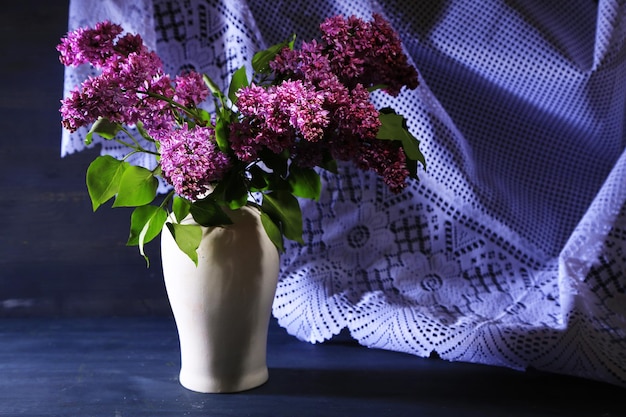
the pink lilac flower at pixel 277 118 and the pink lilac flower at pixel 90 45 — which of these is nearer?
the pink lilac flower at pixel 277 118

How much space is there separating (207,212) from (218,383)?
0.26 m


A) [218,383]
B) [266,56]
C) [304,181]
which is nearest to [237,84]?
[266,56]

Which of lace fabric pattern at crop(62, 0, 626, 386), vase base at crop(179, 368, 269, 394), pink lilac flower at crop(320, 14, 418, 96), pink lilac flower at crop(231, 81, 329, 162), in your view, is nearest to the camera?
pink lilac flower at crop(231, 81, 329, 162)

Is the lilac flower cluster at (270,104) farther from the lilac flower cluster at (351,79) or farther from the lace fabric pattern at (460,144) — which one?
the lace fabric pattern at (460,144)

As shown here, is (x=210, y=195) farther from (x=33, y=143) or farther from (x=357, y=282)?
(x=33, y=143)

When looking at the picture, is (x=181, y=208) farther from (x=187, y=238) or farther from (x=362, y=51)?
(x=362, y=51)

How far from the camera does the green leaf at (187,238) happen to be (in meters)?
1.00

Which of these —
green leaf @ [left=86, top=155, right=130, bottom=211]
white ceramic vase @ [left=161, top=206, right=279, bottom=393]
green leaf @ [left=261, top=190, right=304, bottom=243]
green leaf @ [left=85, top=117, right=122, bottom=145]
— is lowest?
white ceramic vase @ [left=161, top=206, right=279, bottom=393]

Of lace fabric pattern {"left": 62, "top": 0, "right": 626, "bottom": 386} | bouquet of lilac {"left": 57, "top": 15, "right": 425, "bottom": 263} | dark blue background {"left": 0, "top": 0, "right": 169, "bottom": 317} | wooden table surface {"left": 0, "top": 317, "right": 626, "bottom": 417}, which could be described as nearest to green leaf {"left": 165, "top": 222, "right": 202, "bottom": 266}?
bouquet of lilac {"left": 57, "top": 15, "right": 425, "bottom": 263}

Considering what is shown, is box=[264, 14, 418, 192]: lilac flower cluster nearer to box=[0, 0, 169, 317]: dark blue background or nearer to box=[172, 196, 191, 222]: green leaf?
box=[172, 196, 191, 222]: green leaf

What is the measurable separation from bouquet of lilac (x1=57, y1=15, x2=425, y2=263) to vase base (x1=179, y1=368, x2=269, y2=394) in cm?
20

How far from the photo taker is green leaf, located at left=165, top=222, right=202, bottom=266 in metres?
1.00

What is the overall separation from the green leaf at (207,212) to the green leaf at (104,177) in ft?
0.37

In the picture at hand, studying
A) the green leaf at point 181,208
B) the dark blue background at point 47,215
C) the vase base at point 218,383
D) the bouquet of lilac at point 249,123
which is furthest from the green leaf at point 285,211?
the dark blue background at point 47,215
